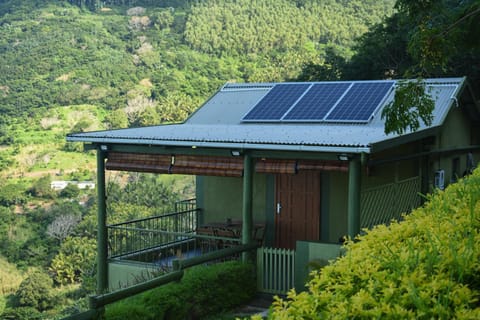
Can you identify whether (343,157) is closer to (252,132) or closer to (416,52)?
(416,52)

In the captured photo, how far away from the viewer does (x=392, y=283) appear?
4.01 meters

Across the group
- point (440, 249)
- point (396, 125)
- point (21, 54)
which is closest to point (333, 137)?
point (396, 125)

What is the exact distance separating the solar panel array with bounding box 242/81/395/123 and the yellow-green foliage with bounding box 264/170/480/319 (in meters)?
8.91

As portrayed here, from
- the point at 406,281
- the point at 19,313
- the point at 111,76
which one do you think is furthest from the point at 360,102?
the point at 111,76

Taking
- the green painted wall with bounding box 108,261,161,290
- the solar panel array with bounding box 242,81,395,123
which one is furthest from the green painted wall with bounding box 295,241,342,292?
the solar panel array with bounding box 242,81,395,123

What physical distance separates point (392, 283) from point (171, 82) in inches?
2870

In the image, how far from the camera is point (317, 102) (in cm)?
1534

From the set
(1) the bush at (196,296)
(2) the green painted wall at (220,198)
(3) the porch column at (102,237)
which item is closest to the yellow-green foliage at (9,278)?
(2) the green painted wall at (220,198)

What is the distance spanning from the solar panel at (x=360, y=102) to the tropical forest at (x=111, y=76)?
2.00 m

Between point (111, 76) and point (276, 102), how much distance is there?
211ft

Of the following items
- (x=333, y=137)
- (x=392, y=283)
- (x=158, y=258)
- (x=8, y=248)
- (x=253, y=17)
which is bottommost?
(x=8, y=248)

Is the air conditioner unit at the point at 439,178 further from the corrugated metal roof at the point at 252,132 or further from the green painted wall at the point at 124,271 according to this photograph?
the green painted wall at the point at 124,271

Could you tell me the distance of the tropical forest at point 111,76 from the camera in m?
40.0

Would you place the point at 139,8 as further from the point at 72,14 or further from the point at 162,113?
the point at 162,113
